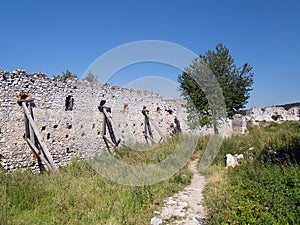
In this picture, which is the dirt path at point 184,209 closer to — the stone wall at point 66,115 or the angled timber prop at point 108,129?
the stone wall at point 66,115

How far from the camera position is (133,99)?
1330 cm

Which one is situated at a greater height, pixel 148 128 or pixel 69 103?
pixel 69 103

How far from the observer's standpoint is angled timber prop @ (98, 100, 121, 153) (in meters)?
11.2

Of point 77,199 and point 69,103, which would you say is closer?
point 77,199

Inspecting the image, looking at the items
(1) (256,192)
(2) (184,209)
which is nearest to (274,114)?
(1) (256,192)

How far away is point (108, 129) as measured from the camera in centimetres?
1153

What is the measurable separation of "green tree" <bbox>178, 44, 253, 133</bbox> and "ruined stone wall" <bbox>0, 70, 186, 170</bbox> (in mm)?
4253

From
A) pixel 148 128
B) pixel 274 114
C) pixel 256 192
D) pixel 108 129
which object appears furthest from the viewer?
pixel 274 114

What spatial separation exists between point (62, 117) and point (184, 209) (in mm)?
6102

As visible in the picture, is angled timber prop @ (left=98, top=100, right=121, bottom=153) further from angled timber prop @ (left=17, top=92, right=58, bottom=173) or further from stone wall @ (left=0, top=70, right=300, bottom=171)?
angled timber prop @ (left=17, top=92, right=58, bottom=173)

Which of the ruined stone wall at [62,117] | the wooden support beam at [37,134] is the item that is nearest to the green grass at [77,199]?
the wooden support beam at [37,134]

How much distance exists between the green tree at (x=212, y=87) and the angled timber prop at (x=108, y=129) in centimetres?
667

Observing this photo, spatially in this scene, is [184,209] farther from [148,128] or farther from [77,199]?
[148,128]

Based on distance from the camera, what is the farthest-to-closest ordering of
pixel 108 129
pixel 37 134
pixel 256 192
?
pixel 108 129
pixel 37 134
pixel 256 192
